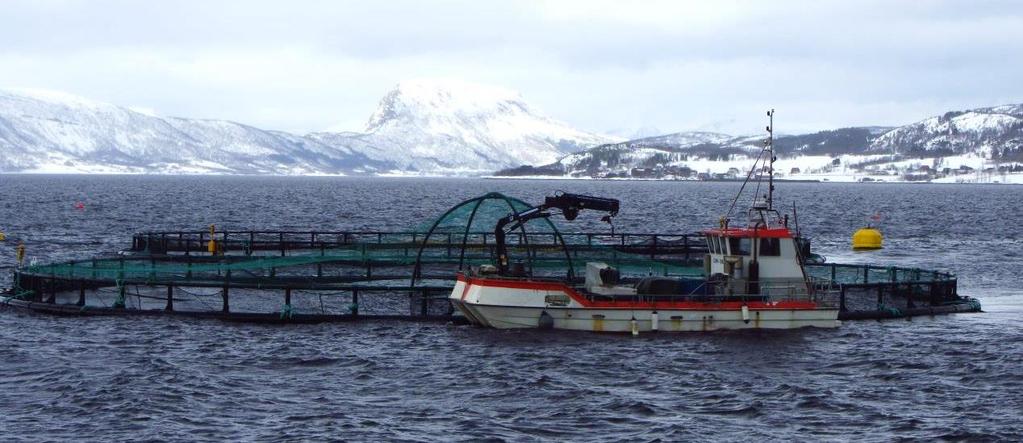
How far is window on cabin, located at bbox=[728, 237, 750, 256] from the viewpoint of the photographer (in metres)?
53.3

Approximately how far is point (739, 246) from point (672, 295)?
4291 mm

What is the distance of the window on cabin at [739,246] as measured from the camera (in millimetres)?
53312

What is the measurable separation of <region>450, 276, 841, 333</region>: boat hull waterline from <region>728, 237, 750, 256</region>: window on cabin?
10.1ft

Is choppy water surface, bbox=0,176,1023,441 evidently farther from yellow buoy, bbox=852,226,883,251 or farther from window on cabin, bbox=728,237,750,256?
yellow buoy, bbox=852,226,883,251

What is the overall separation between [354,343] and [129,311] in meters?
Result: 11.5

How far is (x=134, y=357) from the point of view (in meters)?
45.4

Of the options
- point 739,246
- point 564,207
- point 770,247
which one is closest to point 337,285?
point 564,207

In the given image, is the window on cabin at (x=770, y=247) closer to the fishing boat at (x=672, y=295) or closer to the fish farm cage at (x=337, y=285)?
the fishing boat at (x=672, y=295)

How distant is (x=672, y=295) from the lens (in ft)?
167

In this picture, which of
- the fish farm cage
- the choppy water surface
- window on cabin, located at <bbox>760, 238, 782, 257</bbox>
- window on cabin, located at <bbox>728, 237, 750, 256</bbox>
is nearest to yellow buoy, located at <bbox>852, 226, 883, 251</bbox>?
the fish farm cage

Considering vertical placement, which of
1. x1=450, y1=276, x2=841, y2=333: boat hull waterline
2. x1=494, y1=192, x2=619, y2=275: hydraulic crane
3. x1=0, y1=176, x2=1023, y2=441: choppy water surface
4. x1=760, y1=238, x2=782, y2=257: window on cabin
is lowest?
x1=0, y1=176, x2=1023, y2=441: choppy water surface

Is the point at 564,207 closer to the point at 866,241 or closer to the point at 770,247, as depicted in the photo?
the point at 770,247

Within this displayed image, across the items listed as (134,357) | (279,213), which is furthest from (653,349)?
(279,213)

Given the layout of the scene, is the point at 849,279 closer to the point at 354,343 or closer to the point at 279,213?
the point at 354,343
